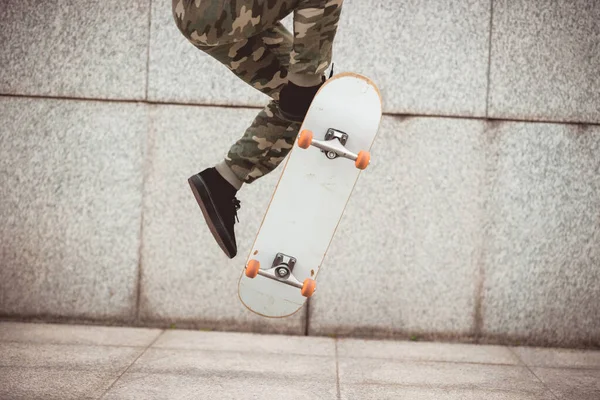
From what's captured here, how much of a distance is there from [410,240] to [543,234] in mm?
933

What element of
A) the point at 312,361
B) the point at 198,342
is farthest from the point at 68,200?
the point at 312,361

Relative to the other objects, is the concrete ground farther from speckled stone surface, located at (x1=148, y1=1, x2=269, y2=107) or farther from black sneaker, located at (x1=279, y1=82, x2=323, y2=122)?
speckled stone surface, located at (x1=148, y1=1, x2=269, y2=107)

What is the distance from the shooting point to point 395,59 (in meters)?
4.17

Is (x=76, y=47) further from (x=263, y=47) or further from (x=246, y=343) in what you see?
(x=246, y=343)

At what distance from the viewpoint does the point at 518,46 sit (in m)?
4.19

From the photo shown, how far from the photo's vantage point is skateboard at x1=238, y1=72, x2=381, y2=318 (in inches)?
106

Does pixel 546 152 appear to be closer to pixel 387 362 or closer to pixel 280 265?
pixel 387 362

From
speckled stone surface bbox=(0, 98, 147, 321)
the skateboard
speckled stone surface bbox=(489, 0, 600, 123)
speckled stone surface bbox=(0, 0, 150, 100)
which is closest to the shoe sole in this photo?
the skateboard

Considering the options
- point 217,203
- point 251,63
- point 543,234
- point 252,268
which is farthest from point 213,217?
point 543,234

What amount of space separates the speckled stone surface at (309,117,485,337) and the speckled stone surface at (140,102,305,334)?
41 centimetres

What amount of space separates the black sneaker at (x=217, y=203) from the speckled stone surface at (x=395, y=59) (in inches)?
55.1

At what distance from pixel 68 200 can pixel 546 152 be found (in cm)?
338

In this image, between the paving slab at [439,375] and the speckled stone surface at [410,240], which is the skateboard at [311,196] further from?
the speckled stone surface at [410,240]

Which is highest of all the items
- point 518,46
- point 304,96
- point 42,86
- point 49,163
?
point 518,46
